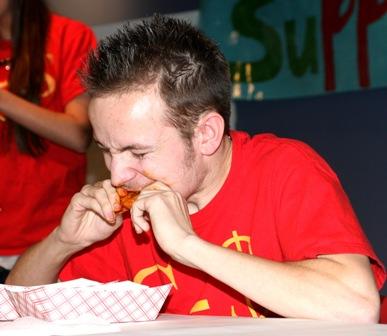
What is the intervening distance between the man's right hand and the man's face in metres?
0.13

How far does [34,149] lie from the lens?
2.64m

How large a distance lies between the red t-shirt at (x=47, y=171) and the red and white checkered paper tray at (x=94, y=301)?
3.79ft

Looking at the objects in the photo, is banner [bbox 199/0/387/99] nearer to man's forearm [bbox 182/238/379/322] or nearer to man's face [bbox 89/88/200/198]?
man's face [bbox 89/88/200/198]

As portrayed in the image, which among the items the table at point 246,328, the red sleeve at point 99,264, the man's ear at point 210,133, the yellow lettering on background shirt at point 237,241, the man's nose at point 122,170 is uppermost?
the man's ear at point 210,133

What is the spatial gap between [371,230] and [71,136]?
3.91 ft

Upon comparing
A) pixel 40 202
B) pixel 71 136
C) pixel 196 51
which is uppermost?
pixel 196 51

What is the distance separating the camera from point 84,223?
1888 mm

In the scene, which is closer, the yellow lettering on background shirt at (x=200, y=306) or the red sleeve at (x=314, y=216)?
the red sleeve at (x=314, y=216)

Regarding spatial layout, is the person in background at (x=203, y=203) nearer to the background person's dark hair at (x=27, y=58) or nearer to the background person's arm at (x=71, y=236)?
the background person's arm at (x=71, y=236)

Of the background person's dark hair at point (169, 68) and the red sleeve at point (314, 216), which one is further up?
the background person's dark hair at point (169, 68)

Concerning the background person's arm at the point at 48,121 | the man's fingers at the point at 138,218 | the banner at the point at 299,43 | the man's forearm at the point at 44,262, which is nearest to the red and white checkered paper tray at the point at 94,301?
the man's fingers at the point at 138,218

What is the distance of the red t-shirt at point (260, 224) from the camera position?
1.60 meters

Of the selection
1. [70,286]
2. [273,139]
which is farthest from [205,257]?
[273,139]

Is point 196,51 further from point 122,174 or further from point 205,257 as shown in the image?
point 205,257
